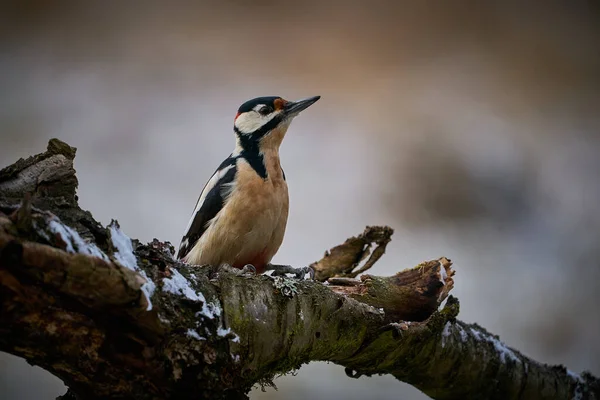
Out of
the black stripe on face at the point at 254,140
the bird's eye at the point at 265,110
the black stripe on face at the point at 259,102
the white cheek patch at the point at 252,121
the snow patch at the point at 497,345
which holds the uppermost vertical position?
the black stripe on face at the point at 259,102

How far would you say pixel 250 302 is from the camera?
5.81ft

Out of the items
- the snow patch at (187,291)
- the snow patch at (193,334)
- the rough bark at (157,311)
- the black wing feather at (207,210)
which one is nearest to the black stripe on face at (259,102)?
the black wing feather at (207,210)

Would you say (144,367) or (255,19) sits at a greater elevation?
(255,19)

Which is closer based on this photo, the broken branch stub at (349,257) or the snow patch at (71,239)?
the snow patch at (71,239)

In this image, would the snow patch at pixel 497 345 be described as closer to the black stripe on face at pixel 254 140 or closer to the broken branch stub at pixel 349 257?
the broken branch stub at pixel 349 257

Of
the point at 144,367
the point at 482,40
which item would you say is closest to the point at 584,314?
the point at 482,40

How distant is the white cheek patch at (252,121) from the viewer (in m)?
3.22

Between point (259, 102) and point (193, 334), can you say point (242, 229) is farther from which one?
point (193, 334)

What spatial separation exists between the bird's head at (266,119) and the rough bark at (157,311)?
1.12m

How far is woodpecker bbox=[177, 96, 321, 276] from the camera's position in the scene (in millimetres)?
2730

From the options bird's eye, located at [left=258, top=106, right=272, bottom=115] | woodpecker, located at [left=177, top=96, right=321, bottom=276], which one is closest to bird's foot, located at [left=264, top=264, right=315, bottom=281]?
woodpecker, located at [left=177, top=96, right=321, bottom=276]

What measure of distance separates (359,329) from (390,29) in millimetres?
4192

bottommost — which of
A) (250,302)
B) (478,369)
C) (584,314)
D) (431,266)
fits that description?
(250,302)

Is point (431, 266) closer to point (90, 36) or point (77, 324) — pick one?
point (77, 324)
